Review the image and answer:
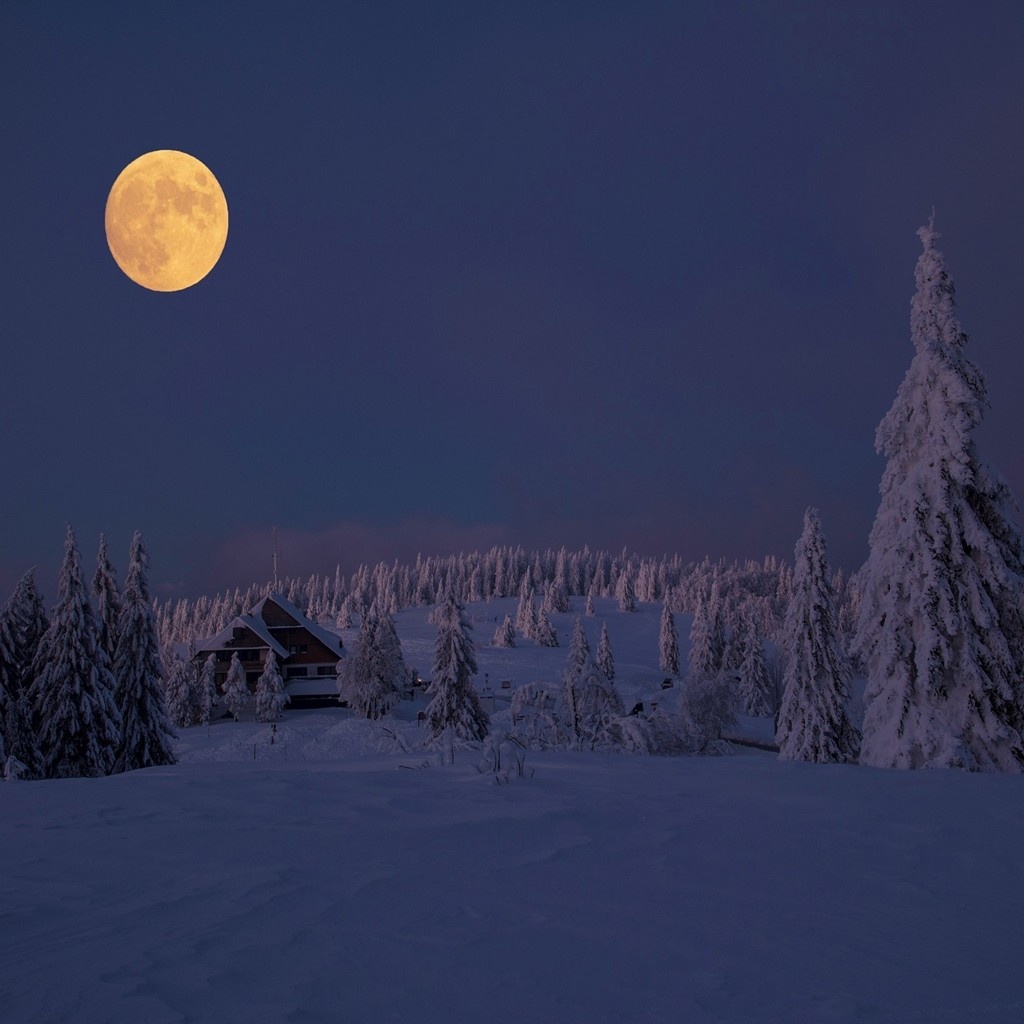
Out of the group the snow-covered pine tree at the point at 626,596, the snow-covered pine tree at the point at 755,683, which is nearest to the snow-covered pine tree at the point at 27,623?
the snow-covered pine tree at the point at 755,683

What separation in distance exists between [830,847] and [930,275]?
14.2m

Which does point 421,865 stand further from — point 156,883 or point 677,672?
point 677,672

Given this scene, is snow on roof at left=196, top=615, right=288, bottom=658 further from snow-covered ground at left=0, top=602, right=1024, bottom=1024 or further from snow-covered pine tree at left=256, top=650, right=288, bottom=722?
snow-covered ground at left=0, top=602, right=1024, bottom=1024

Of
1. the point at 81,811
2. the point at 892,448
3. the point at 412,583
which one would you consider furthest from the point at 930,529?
the point at 412,583

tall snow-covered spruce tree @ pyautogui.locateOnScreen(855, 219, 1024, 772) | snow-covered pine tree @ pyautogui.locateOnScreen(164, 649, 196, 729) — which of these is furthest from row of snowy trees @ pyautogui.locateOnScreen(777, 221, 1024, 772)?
snow-covered pine tree @ pyautogui.locateOnScreen(164, 649, 196, 729)

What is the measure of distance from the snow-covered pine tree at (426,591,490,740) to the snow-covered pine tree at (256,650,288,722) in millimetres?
23219

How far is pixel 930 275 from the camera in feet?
48.9

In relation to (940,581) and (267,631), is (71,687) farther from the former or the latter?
(267,631)

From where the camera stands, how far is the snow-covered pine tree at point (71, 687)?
29.5 metres

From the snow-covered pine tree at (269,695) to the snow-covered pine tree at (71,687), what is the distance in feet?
100

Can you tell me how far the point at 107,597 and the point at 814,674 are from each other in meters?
33.4

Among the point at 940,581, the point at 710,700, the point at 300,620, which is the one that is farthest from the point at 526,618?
the point at 940,581

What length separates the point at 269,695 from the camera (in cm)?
6072

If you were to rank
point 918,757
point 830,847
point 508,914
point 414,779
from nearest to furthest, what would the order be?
point 508,914
point 830,847
point 414,779
point 918,757
